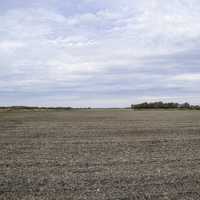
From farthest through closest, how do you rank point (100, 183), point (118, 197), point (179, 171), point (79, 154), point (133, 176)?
1. point (79, 154)
2. point (179, 171)
3. point (133, 176)
4. point (100, 183)
5. point (118, 197)

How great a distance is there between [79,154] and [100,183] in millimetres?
3957

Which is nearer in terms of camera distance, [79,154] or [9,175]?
[9,175]

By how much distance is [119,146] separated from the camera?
42.8 ft

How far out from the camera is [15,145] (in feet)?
44.6

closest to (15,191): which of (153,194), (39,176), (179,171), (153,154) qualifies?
(39,176)

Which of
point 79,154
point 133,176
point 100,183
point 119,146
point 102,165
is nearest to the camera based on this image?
point 100,183

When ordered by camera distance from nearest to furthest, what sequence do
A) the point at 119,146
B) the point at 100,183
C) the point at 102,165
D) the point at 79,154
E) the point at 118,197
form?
the point at 118,197, the point at 100,183, the point at 102,165, the point at 79,154, the point at 119,146

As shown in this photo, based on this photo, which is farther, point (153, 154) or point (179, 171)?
point (153, 154)

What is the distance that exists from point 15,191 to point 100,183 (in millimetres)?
1622

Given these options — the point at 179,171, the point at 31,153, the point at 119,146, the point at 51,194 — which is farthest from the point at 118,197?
the point at 119,146

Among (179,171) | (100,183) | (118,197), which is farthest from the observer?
(179,171)

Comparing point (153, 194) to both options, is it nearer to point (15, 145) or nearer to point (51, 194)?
point (51, 194)

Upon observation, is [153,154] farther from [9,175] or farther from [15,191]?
[15,191]

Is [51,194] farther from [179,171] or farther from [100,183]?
[179,171]
